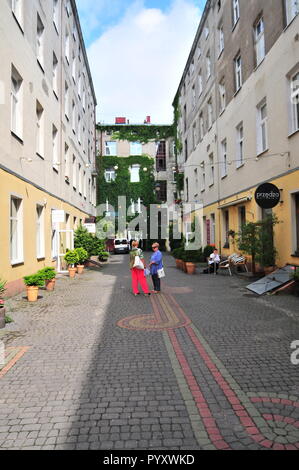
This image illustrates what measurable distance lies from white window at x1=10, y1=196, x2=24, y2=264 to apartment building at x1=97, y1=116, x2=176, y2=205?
31.3 m

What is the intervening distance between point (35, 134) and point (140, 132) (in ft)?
101

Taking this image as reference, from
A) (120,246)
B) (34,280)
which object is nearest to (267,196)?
(34,280)

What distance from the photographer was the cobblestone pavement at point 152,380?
10.5 ft

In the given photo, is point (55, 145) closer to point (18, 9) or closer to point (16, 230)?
point (18, 9)

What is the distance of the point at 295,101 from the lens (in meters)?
12.2

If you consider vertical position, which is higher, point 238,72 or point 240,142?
point 238,72

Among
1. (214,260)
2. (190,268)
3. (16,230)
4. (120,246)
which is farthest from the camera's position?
(120,246)

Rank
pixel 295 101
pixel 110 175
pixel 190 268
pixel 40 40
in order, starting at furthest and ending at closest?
pixel 110 175, pixel 190 268, pixel 40 40, pixel 295 101

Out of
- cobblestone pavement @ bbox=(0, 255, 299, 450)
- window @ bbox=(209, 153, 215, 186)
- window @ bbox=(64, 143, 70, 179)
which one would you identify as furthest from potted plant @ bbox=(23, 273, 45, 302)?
window @ bbox=(209, 153, 215, 186)

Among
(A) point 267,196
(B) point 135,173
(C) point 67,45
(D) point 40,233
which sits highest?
(C) point 67,45

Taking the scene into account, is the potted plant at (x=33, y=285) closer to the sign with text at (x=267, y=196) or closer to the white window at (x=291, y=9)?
the sign with text at (x=267, y=196)

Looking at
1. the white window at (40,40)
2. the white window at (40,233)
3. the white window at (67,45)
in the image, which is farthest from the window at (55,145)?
the white window at (67,45)

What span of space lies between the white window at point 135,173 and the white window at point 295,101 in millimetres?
30982

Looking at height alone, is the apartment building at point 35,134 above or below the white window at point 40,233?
above
